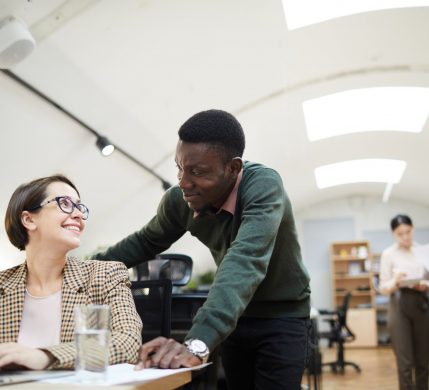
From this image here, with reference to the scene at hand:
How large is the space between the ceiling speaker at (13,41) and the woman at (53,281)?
1833 millimetres

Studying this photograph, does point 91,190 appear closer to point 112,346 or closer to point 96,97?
point 96,97

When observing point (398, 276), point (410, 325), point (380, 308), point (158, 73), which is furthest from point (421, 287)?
point (380, 308)

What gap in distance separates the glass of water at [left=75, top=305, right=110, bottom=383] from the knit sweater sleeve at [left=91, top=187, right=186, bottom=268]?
964mm

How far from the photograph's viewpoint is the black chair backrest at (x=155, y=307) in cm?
197

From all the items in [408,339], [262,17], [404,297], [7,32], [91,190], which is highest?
[262,17]

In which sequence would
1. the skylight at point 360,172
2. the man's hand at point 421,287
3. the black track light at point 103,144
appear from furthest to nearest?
the skylight at point 360,172
the black track light at point 103,144
the man's hand at point 421,287

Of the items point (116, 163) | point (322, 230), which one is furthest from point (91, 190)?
point (322, 230)

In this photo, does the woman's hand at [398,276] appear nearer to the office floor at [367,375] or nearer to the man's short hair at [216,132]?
the office floor at [367,375]

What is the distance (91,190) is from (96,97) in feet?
4.99

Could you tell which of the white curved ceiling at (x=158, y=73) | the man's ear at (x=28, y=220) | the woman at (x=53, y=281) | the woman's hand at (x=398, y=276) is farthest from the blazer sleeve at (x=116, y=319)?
the woman's hand at (x=398, y=276)

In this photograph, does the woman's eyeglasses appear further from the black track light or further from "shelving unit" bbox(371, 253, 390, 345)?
"shelving unit" bbox(371, 253, 390, 345)

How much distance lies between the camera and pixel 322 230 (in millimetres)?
13008

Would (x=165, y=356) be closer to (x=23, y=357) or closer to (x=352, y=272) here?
(x=23, y=357)

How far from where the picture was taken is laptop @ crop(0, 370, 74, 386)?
881mm
